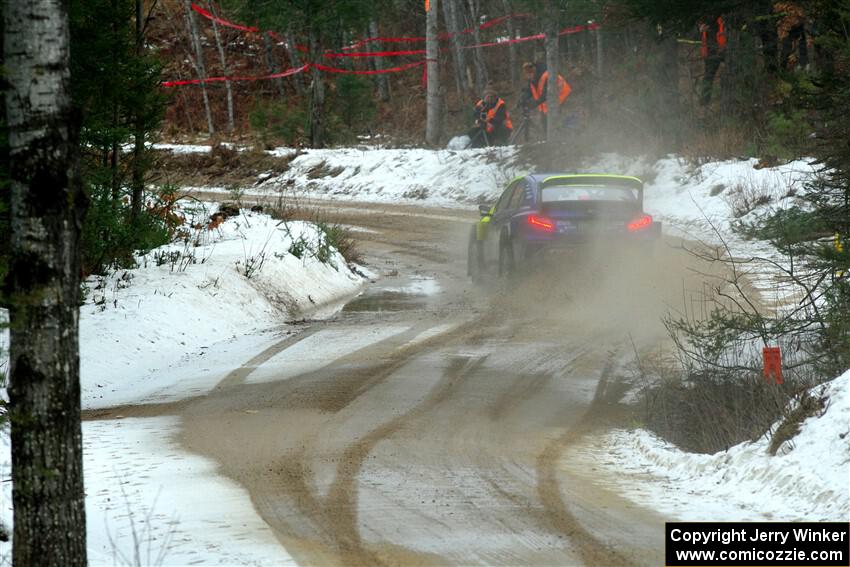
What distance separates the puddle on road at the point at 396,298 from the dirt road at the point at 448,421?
0.06m

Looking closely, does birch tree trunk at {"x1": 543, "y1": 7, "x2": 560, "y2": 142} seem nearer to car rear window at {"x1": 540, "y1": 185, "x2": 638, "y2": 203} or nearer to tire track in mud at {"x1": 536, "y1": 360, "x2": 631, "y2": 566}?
car rear window at {"x1": 540, "y1": 185, "x2": 638, "y2": 203}

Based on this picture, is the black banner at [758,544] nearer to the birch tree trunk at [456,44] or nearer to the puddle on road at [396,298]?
the puddle on road at [396,298]

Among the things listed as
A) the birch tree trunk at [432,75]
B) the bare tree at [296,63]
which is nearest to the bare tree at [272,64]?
the bare tree at [296,63]

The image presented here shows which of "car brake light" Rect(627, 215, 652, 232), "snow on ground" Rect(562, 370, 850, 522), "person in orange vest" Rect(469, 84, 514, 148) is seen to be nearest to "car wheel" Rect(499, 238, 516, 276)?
"car brake light" Rect(627, 215, 652, 232)

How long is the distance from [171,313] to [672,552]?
8.76 metres

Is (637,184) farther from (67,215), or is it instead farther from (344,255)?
(67,215)

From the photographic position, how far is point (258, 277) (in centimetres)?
1543

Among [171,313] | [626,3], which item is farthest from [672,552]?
[626,3]

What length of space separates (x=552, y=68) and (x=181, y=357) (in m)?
18.4

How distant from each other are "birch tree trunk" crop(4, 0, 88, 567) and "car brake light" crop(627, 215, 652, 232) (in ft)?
35.2

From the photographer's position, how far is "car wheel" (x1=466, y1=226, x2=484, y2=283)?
57.5ft

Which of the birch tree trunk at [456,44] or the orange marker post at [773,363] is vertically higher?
the birch tree trunk at [456,44]

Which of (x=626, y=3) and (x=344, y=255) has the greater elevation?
(x=626, y=3)

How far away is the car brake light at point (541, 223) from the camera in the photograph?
577 inches
